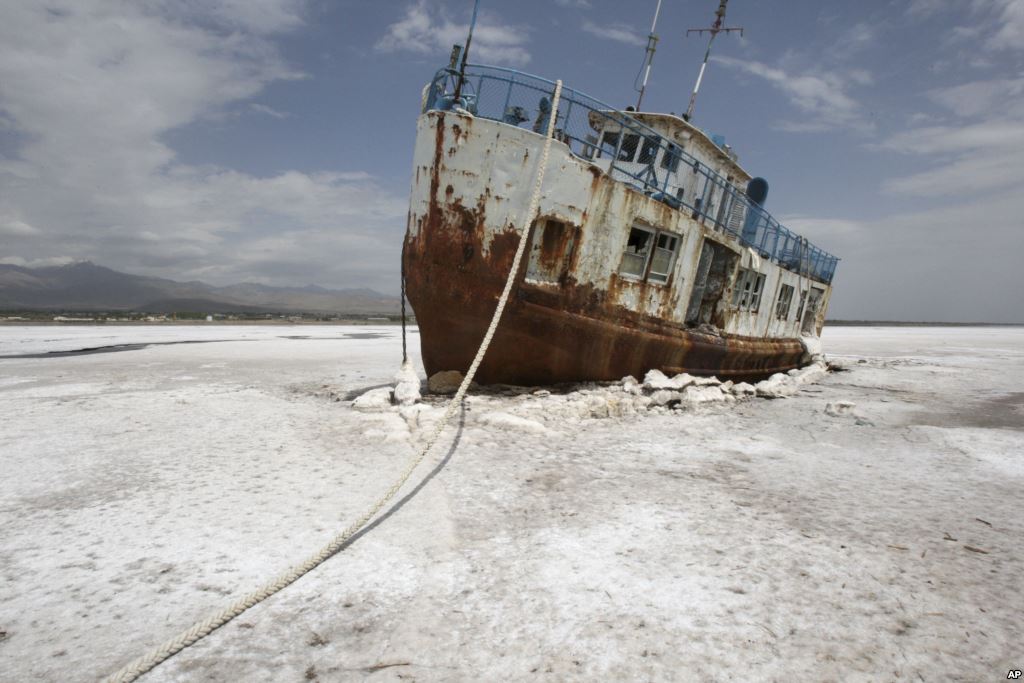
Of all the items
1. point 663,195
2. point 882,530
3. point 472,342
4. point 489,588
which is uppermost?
point 663,195

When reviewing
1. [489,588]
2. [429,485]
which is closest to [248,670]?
[489,588]

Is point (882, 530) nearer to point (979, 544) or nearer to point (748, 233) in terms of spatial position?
point (979, 544)

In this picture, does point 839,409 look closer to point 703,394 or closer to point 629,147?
point 703,394

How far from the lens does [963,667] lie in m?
1.99

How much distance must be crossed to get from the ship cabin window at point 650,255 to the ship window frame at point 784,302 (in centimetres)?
603

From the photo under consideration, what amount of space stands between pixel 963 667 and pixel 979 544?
54.3 inches

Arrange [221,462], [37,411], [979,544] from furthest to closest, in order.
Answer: [37,411]
[221,462]
[979,544]

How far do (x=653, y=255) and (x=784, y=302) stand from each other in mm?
7403

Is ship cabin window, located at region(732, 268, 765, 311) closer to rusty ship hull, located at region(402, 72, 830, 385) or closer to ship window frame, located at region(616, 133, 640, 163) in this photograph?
rusty ship hull, located at region(402, 72, 830, 385)

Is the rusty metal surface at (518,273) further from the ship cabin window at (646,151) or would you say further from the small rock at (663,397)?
the ship cabin window at (646,151)

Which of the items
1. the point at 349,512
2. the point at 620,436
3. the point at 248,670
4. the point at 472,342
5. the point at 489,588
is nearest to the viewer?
the point at 248,670

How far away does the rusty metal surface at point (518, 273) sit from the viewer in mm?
6664

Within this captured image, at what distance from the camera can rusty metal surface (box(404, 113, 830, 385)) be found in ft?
21.9

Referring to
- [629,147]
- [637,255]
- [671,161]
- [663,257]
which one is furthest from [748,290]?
[637,255]
